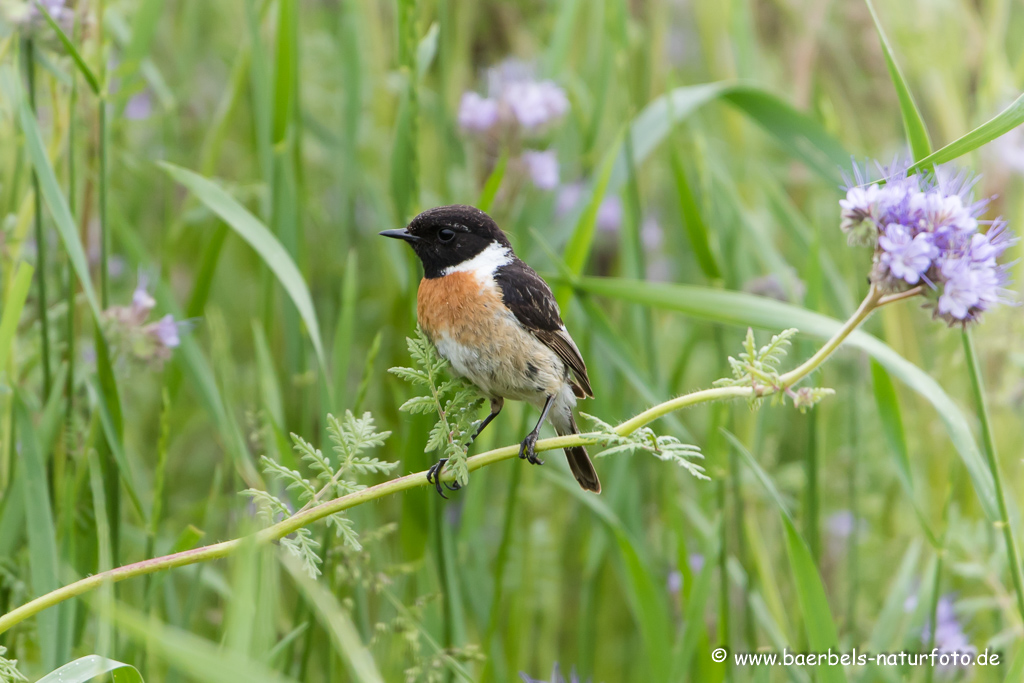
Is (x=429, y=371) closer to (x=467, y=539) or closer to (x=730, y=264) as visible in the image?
(x=467, y=539)

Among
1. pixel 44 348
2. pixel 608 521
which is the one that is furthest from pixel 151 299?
pixel 608 521

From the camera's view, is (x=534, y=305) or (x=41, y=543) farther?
(x=534, y=305)

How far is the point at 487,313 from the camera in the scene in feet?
7.72

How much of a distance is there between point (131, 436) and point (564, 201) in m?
2.18

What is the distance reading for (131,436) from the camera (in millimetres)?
3492

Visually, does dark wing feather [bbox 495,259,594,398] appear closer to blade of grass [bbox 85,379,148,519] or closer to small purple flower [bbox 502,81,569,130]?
blade of grass [bbox 85,379,148,519]

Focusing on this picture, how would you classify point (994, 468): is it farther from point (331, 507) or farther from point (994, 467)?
point (331, 507)

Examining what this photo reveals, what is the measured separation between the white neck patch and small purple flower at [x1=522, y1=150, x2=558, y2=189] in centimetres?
100

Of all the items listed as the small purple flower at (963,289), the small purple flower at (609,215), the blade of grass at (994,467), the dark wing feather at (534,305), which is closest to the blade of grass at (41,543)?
the dark wing feather at (534,305)

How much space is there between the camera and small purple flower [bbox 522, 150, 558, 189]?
3.51 metres

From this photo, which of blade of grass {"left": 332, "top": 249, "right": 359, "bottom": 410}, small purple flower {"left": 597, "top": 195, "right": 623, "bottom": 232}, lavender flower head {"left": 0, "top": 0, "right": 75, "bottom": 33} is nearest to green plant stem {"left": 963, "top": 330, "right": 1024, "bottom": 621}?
blade of grass {"left": 332, "top": 249, "right": 359, "bottom": 410}

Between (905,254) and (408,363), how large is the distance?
6.54ft

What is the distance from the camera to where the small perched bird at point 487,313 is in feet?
7.55

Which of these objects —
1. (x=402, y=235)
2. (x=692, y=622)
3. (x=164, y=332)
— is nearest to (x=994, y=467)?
(x=692, y=622)
